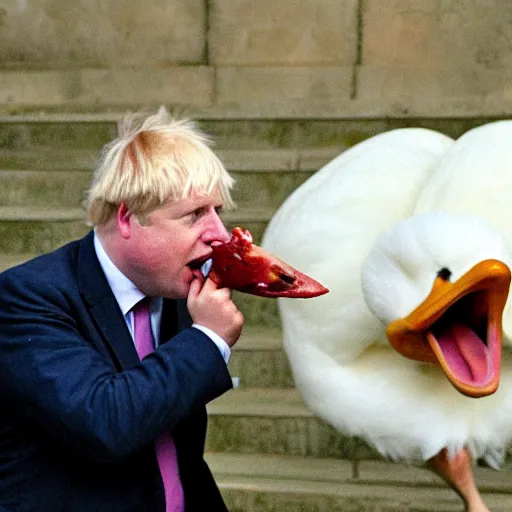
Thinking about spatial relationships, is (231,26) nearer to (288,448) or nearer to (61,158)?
(61,158)

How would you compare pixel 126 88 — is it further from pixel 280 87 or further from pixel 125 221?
pixel 125 221

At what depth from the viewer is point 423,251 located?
1.34 meters

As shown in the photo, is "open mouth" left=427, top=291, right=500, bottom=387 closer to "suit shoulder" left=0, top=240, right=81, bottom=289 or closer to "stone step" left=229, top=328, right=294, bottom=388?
"suit shoulder" left=0, top=240, right=81, bottom=289

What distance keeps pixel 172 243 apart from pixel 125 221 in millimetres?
70

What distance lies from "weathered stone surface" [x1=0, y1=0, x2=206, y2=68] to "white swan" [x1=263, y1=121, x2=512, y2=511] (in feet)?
6.48

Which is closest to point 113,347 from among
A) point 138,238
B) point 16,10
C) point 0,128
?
point 138,238

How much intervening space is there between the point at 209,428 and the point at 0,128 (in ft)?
4.78

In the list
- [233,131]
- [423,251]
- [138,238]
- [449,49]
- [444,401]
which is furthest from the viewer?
[449,49]

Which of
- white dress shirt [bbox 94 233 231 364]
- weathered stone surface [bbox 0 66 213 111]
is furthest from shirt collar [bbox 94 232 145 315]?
weathered stone surface [bbox 0 66 213 111]

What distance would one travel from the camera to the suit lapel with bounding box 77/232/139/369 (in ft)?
3.79

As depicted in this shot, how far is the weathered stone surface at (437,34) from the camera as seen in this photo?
3293 millimetres

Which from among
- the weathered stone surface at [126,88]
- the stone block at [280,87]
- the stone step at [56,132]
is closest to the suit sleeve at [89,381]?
the stone step at [56,132]

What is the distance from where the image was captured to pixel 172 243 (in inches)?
45.1

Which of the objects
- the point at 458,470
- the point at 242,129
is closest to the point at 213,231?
the point at 458,470
